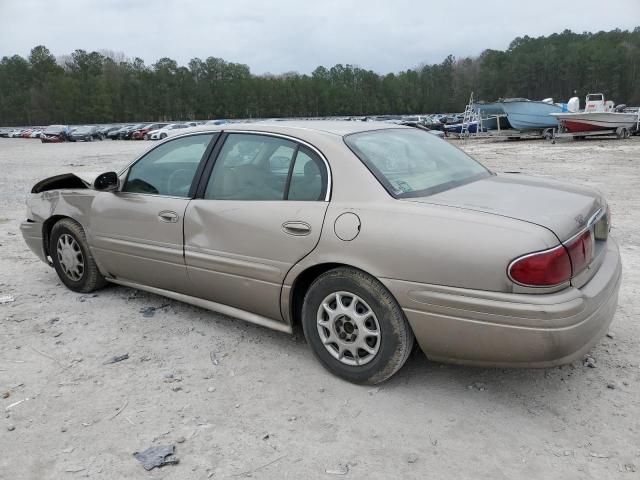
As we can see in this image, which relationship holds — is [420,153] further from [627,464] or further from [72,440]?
[72,440]

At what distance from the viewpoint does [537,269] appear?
2.43 meters

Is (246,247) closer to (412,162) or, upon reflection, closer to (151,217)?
(151,217)

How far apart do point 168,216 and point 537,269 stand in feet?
8.17

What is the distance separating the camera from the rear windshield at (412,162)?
305 centimetres

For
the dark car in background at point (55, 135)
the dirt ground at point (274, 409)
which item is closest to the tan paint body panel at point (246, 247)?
the dirt ground at point (274, 409)

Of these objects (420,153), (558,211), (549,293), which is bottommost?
(549,293)

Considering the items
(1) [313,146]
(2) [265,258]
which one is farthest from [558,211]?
(2) [265,258]

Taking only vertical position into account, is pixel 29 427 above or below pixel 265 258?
below

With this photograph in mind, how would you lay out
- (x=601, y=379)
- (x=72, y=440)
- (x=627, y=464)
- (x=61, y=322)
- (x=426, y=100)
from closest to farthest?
(x=627, y=464), (x=72, y=440), (x=601, y=379), (x=61, y=322), (x=426, y=100)

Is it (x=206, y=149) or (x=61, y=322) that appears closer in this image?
(x=206, y=149)

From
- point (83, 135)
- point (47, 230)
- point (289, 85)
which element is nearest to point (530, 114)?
point (47, 230)

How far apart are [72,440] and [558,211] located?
2.75 metres

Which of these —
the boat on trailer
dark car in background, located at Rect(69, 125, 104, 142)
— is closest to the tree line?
dark car in background, located at Rect(69, 125, 104, 142)

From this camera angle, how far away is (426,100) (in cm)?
13562
